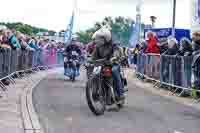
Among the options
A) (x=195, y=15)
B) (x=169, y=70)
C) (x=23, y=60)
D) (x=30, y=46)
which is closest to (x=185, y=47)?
(x=169, y=70)

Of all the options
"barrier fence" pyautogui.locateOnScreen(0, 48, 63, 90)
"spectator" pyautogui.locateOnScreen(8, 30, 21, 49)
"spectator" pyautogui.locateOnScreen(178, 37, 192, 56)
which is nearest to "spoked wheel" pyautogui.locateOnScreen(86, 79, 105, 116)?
"barrier fence" pyautogui.locateOnScreen(0, 48, 63, 90)

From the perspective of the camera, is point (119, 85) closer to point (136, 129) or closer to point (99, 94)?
point (99, 94)

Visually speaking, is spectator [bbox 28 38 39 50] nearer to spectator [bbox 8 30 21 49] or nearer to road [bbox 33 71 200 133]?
spectator [bbox 8 30 21 49]

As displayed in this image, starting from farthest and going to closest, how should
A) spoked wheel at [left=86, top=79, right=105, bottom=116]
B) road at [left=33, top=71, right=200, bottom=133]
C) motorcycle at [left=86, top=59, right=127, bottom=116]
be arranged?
motorcycle at [left=86, top=59, right=127, bottom=116] < spoked wheel at [left=86, top=79, right=105, bottom=116] < road at [left=33, top=71, right=200, bottom=133]

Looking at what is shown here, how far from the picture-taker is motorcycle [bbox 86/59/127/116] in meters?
11.5

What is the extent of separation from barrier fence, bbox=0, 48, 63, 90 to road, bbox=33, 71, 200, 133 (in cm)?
264

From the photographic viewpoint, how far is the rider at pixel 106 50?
12641 mm

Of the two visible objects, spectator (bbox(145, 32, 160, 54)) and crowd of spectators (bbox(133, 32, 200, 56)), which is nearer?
crowd of spectators (bbox(133, 32, 200, 56))

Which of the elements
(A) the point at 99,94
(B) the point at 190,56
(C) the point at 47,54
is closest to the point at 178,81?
(B) the point at 190,56

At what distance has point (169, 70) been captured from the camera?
19.2 metres

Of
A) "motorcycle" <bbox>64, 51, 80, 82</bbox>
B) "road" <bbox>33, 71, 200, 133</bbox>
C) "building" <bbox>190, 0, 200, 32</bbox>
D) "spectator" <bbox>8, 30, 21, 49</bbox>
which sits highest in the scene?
"building" <bbox>190, 0, 200, 32</bbox>

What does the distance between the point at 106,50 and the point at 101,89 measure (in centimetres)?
103

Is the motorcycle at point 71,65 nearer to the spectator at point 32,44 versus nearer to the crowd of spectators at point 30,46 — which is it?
the crowd of spectators at point 30,46

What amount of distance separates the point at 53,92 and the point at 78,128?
6.90 meters
